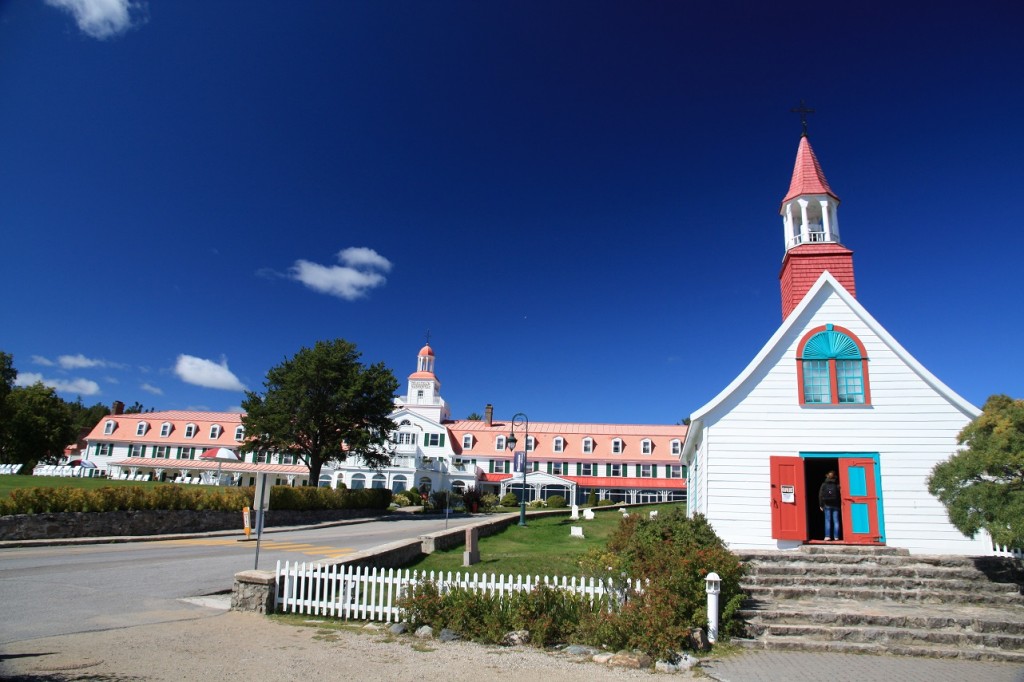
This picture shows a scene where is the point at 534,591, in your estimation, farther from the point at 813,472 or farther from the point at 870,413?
the point at 813,472

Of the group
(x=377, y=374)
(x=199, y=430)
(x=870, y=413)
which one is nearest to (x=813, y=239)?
(x=870, y=413)

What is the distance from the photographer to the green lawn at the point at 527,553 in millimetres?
14284

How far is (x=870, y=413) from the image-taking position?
14500mm

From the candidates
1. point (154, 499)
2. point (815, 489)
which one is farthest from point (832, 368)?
point (154, 499)

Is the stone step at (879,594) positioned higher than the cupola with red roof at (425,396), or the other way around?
the cupola with red roof at (425,396)

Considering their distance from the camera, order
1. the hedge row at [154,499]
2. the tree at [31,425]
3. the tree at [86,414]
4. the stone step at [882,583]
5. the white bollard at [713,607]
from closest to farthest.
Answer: the white bollard at [713,607], the stone step at [882,583], the hedge row at [154,499], the tree at [31,425], the tree at [86,414]

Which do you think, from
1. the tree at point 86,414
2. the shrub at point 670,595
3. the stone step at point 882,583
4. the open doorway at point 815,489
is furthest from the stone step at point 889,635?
the tree at point 86,414

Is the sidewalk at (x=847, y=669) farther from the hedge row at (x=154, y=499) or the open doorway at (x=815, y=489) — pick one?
the hedge row at (x=154, y=499)

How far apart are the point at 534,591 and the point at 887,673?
→ 4984 mm

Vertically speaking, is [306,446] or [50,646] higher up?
[306,446]

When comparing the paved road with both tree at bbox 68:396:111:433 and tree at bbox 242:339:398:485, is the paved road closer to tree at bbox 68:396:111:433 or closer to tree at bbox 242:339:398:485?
tree at bbox 242:339:398:485

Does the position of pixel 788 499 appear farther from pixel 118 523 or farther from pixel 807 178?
pixel 118 523

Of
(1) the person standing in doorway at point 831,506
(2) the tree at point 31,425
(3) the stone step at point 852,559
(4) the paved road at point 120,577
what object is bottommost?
(4) the paved road at point 120,577

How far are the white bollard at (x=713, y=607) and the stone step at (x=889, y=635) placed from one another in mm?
767
